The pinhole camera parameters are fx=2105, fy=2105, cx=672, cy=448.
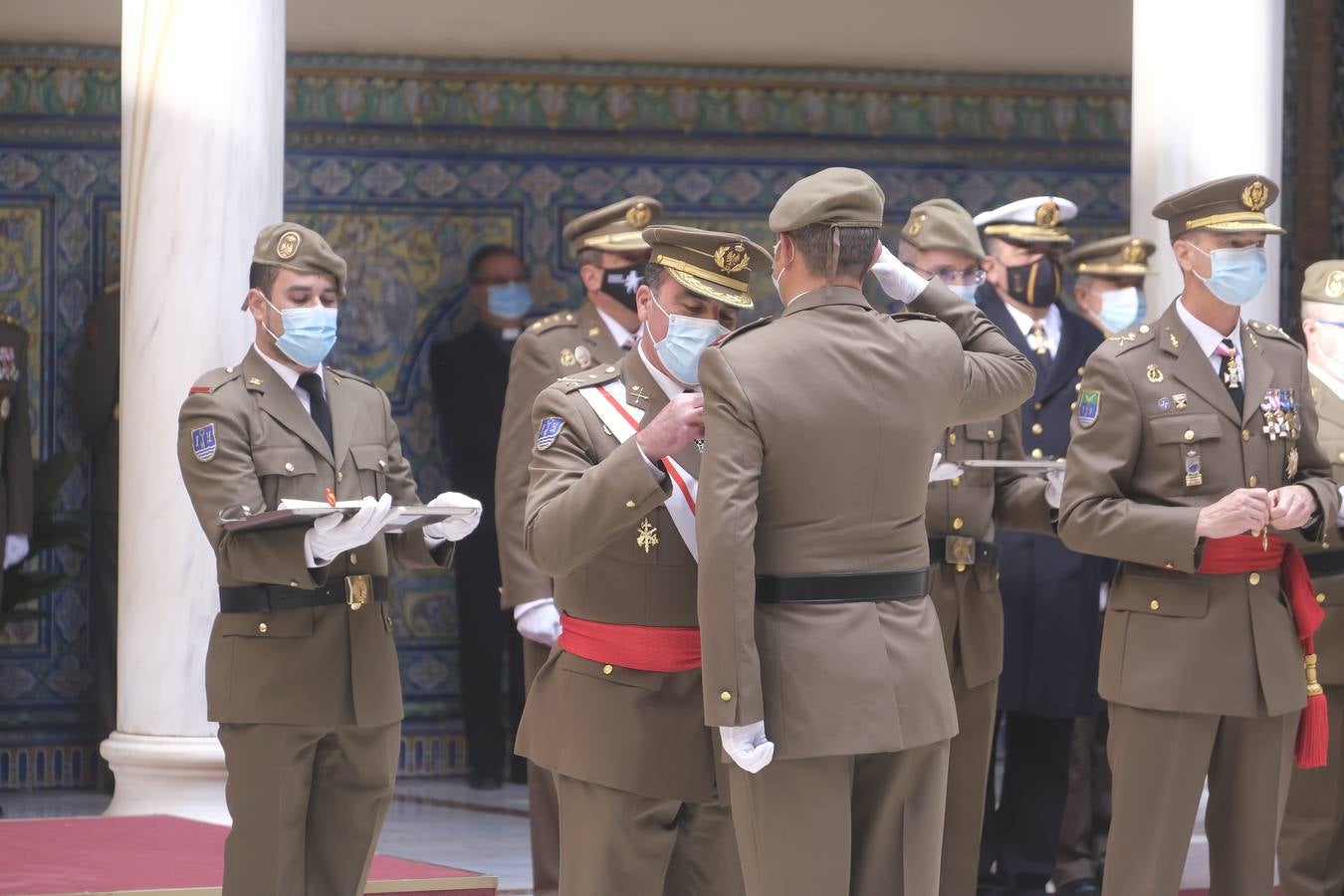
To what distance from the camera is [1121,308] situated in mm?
7297

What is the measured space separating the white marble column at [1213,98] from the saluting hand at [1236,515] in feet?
7.24

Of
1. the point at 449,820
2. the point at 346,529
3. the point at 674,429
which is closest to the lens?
the point at 674,429

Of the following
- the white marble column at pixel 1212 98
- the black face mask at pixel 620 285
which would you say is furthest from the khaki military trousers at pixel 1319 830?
the black face mask at pixel 620 285

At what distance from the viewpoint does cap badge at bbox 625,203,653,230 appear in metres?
6.23

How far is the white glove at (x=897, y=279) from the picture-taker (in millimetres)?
4336

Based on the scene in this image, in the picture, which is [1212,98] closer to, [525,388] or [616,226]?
[616,226]

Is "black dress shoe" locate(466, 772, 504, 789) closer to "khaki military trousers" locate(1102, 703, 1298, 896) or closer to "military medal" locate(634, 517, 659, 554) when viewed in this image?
"khaki military trousers" locate(1102, 703, 1298, 896)

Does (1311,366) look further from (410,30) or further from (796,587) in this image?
(410,30)

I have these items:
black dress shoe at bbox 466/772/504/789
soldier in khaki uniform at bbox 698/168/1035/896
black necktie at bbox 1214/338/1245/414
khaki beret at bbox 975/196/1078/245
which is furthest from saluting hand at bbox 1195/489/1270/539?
black dress shoe at bbox 466/772/504/789

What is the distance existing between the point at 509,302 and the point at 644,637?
5.29 metres

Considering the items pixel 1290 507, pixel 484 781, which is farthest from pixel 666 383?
pixel 484 781

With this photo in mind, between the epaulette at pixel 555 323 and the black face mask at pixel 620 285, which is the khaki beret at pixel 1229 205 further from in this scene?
the epaulette at pixel 555 323

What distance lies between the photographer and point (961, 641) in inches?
226

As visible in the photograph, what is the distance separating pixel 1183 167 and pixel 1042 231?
66 centimetres
